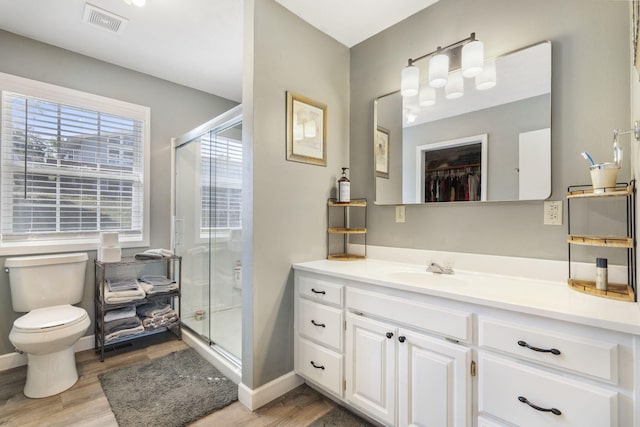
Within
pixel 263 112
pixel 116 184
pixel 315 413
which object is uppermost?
pixel 263 112

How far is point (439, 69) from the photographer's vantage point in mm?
1751

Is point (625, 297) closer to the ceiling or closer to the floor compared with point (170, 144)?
closer to the floor

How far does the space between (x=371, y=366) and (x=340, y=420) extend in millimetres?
414

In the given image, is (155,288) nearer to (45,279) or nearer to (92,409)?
(45,279)

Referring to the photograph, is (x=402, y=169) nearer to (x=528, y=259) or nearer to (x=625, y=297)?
(x=528, y=259)

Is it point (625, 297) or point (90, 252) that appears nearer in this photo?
point (625, 297)

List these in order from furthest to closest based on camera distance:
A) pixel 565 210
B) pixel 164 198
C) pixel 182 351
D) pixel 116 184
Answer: pixel 164 198
pixel 116 184
pixel 182 351
pixel 565 210

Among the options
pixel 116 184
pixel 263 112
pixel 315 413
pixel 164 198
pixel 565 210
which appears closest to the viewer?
pixel 565 210

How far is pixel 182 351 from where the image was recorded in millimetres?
2473

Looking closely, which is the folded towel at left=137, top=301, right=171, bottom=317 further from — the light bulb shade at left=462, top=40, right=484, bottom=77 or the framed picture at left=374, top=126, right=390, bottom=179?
the light bulb shade at left=462, top=40, right=484, bottom=77

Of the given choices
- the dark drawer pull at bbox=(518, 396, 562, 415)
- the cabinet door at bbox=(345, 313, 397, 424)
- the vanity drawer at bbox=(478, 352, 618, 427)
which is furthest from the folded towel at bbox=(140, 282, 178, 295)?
the dark drawer pull at bbox=(518, 396, 562, 415)

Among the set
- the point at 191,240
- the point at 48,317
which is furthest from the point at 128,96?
the point at 48,317

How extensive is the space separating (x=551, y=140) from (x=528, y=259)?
0.61 m

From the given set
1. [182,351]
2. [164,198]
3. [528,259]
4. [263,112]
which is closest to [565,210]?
[528,259]
